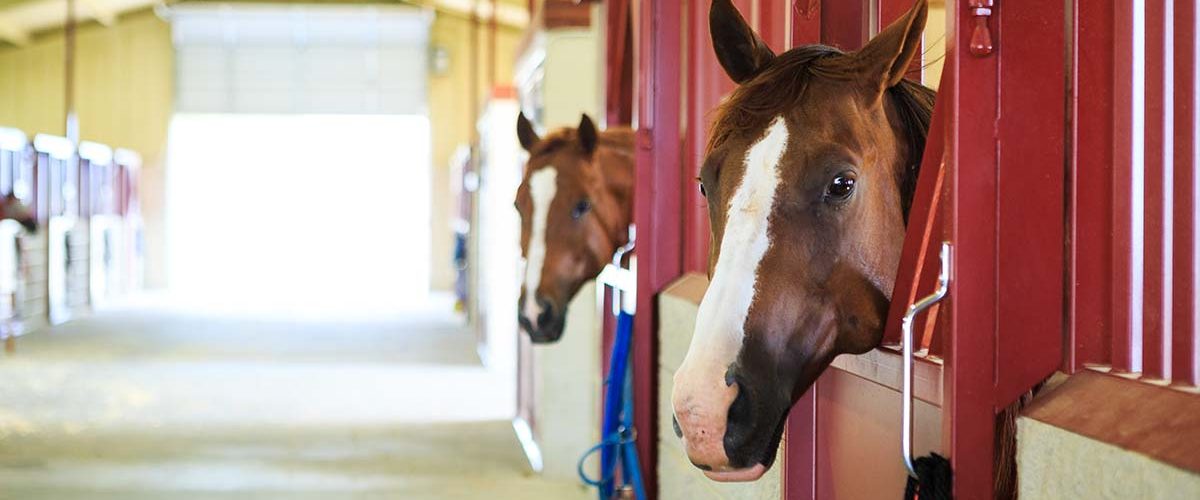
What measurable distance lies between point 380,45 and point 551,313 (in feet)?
50.4

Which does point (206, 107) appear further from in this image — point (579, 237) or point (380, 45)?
point (579, 237)

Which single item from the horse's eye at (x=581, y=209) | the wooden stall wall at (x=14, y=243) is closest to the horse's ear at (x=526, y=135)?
the horse's eye at (x=581, y=209)

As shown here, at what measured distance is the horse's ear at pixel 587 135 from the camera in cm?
340

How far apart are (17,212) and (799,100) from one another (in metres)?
10.3

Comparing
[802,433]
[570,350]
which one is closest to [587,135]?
[570,350]

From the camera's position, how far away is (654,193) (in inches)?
109

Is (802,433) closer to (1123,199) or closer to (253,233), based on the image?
(1123,199)

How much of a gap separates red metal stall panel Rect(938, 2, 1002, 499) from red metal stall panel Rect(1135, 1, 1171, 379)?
0.50ft

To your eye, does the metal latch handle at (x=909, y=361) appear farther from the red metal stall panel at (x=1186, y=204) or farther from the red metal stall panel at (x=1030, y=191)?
the red metal stall panel at (x=1186, y=204)

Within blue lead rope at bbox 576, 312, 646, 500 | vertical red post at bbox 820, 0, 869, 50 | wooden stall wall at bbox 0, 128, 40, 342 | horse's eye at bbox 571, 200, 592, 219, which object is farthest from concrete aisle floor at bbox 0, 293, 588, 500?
vertical red post at bbox 820, 0, 869, 50

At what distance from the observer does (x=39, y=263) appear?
12227 millimetres

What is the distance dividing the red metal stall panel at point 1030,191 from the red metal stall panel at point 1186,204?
15 cm

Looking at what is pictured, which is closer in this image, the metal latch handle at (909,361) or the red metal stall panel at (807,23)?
the metal latch handle at (909,361)

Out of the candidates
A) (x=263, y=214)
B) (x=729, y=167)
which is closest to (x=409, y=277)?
(x=263, y=214)
